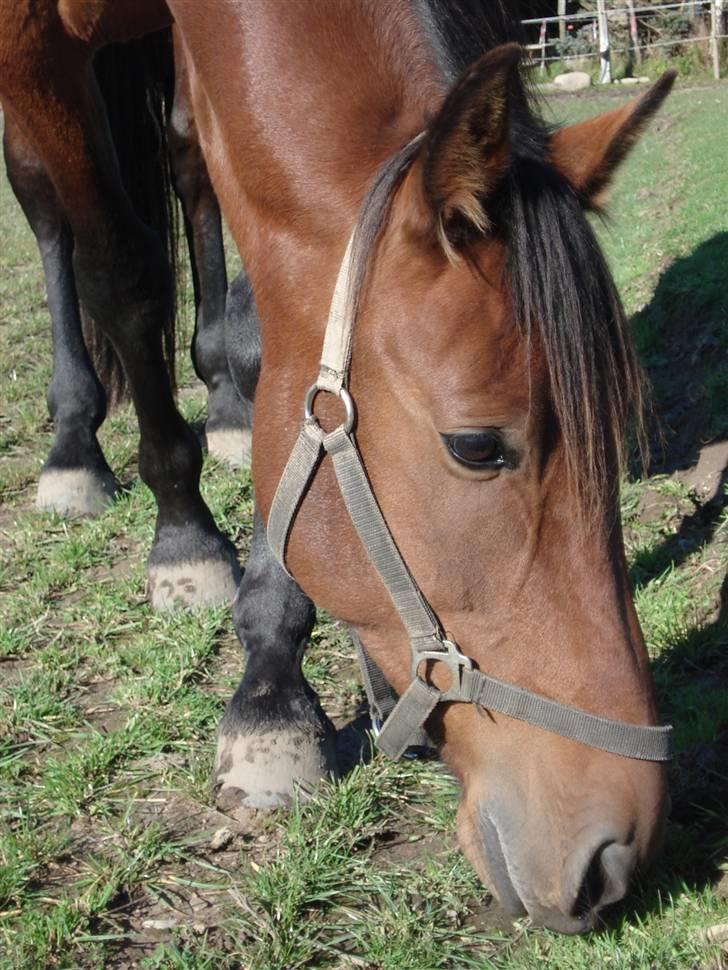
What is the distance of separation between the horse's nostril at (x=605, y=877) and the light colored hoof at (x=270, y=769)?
820 millimetres

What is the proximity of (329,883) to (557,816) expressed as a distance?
0.62 metres

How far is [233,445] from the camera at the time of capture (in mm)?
4508

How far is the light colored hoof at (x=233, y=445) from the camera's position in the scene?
4.48 m

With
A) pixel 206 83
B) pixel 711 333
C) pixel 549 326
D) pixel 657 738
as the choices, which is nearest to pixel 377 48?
pixel 206 83

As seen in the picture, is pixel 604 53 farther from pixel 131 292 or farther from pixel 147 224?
pixel 131 292

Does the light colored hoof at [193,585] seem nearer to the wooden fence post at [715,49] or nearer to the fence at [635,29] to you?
the fence at [635,29]

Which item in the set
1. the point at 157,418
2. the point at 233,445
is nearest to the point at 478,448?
the point at 157,418

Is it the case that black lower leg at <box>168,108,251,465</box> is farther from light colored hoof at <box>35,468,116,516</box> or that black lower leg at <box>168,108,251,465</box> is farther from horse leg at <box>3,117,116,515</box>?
light colored hoof at <box>35,468,116,516</box>

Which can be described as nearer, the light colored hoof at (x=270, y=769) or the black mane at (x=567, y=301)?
the black mane at (x=567, y=301)

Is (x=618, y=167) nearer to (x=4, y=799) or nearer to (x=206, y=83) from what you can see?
(x=206, y=83)

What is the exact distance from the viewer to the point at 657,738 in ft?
5.50

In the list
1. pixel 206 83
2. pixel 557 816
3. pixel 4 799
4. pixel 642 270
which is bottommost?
pixel 642 270

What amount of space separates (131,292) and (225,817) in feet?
5.50

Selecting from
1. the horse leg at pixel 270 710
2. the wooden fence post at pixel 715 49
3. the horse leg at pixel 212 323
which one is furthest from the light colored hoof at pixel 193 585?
the wooden fence post at pixel 715 49
